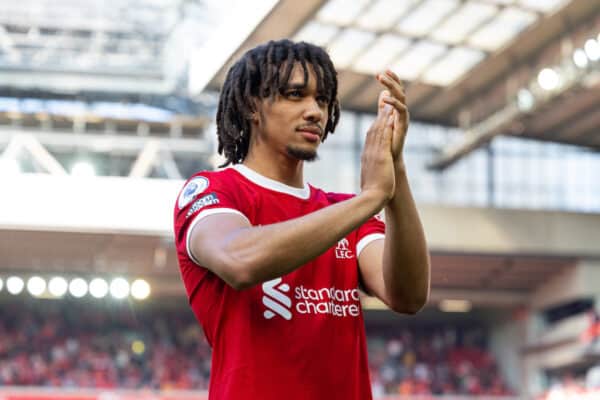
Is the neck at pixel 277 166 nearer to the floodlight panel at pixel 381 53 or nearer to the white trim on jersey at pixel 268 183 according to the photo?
the white trim on jersey at pixel 268 183

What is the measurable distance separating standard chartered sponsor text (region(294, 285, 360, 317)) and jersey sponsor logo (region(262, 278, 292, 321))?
0.09 feet

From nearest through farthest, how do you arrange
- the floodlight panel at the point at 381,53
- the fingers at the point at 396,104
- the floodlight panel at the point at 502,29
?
1. the fingers at the point at 396,104
2. the floodlight panel at the point at 502,29
3. the floodlight panel at the point at 381,53

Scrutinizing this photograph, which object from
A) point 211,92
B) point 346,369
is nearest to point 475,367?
point 211,92

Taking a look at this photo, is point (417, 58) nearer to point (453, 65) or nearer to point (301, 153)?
point (453, 65)

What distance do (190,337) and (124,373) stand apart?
10.2 feet

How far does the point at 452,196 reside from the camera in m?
28.1

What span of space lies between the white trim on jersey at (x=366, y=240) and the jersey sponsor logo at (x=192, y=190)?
0.45 metres

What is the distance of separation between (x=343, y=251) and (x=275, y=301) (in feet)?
0.94

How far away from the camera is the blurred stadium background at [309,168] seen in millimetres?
21188

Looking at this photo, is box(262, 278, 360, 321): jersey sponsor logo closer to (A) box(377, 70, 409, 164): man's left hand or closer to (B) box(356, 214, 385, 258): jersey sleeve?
(B) box(356, 214, 385, 258): jersey sleeve

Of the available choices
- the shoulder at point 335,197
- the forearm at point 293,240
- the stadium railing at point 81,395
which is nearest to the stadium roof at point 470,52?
the stadium railing at point 81,395

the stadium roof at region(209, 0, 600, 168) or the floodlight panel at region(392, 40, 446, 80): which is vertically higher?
the floodlight panel at region(392, 40, 446, 80)

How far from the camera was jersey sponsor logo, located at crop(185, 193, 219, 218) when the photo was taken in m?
2.29

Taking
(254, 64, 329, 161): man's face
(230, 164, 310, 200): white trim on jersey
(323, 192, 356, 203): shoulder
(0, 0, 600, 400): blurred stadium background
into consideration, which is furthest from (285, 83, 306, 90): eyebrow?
(0, 0, 600, 400): blurred stadium background
